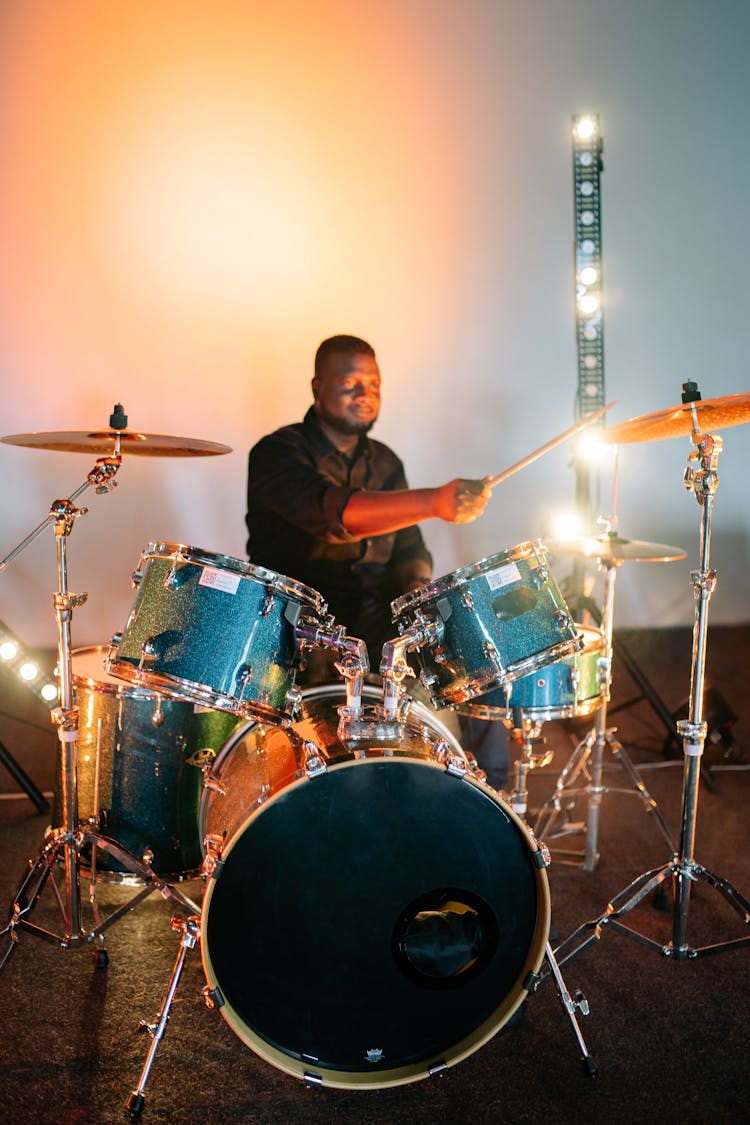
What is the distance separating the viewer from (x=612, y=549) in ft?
8.99

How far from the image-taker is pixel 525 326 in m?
4.74

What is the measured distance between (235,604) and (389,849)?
2.08ft

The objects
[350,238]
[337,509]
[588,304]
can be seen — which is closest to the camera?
[337,509]

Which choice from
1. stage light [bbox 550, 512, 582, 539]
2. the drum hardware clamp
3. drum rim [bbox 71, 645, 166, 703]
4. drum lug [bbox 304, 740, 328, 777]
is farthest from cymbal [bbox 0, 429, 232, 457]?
stage light [bbox 550, 512, 582, 539]

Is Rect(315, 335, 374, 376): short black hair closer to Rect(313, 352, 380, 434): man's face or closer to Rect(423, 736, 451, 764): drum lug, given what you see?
Rect(313, 352, 380, 434): man's face

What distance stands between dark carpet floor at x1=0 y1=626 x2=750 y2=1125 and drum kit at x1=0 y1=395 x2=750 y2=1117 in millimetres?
82

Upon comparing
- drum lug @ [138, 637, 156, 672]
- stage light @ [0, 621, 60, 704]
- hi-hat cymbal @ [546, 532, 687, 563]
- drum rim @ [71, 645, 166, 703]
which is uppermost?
hi-hat cymbal @ [546, 532, 687, 563]

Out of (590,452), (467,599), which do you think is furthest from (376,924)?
(590,452)

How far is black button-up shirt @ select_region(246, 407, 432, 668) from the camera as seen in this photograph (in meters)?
2.70

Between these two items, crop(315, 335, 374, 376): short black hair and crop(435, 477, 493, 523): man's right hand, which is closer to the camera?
crop(435, 477, 493, 523): man's right hand

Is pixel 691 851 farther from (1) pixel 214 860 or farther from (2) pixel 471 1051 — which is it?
(1) pixel 214 860

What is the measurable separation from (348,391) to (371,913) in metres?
1.76

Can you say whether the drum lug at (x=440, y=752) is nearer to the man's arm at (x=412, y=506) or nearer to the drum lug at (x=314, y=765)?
the drum lug at (x=314, y=765)

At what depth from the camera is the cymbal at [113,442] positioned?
7.07 ft
